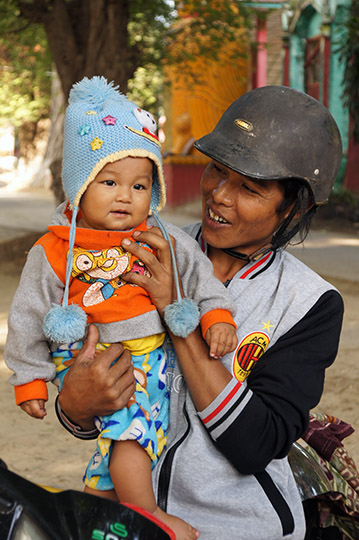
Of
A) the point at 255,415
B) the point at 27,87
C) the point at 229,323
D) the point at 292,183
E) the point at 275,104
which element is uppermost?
the point at 275,104

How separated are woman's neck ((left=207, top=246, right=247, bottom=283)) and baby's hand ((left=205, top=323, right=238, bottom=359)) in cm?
27

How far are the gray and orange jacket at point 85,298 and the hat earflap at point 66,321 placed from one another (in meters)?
0.05

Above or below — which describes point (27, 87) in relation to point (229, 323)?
below

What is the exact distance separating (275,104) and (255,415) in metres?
0.85

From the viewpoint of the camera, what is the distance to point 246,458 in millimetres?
1787

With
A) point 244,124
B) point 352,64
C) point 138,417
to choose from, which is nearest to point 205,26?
point 352,64

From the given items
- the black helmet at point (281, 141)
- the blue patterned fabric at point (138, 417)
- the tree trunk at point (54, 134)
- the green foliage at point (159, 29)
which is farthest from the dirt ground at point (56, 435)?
the tree trunk at point (54, 134)

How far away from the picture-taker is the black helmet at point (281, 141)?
1973 mm

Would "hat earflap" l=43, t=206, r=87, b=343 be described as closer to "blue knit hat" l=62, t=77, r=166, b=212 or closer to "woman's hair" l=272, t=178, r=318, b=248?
"blue knit hat" l=62, t=77, r=166, b=212

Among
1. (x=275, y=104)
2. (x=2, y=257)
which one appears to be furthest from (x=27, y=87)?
(x=275, y=104)

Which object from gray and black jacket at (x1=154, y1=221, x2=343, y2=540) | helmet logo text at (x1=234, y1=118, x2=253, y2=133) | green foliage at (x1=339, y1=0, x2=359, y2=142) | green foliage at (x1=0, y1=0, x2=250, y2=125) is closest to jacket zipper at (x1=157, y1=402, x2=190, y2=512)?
gray and black jacket at (x1=154, y1=221, x2=343, y2=540)

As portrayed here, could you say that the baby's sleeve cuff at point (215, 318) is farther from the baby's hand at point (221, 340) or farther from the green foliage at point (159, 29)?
the green foliage at point (159, 29)

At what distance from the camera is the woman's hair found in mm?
2057

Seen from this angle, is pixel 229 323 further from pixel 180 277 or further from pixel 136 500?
pixel 136 500
